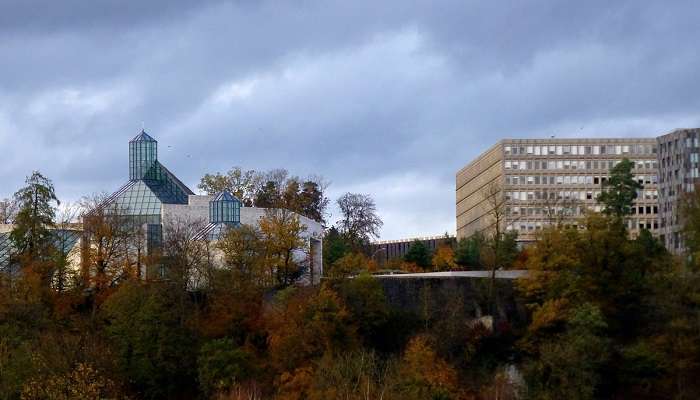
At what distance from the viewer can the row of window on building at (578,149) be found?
14975cm

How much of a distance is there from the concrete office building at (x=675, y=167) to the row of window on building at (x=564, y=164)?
166 centimetres

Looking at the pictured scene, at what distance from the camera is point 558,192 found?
150 m

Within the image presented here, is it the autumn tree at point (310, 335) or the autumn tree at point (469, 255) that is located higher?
the autumn tree at point (469, 255)

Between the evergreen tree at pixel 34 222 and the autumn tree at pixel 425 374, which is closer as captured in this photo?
the autumn tree at pixel 425 374

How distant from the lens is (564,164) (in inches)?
5969

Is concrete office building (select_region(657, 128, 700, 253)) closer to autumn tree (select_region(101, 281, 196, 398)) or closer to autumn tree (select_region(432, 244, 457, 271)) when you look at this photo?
autumn tree (select_region(432, 244, 457, 271))

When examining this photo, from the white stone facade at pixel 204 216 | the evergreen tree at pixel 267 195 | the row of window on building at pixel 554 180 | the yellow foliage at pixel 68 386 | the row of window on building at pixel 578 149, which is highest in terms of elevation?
the row of window on building at pixel 578 149

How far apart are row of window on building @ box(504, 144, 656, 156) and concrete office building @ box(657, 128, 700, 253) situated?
189cm

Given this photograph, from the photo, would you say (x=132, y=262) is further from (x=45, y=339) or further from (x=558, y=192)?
(x=558, y=192)

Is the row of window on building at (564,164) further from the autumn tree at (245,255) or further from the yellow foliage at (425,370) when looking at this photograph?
the yellow foliage at (425,370)

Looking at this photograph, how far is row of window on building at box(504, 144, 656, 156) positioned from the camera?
491 ft

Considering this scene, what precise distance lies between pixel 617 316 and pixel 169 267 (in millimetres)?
28425

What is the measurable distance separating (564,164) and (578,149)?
2310mm

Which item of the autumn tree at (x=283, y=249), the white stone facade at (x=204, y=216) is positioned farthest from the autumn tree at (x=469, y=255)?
the autumn tree at (x=283, y=249)
